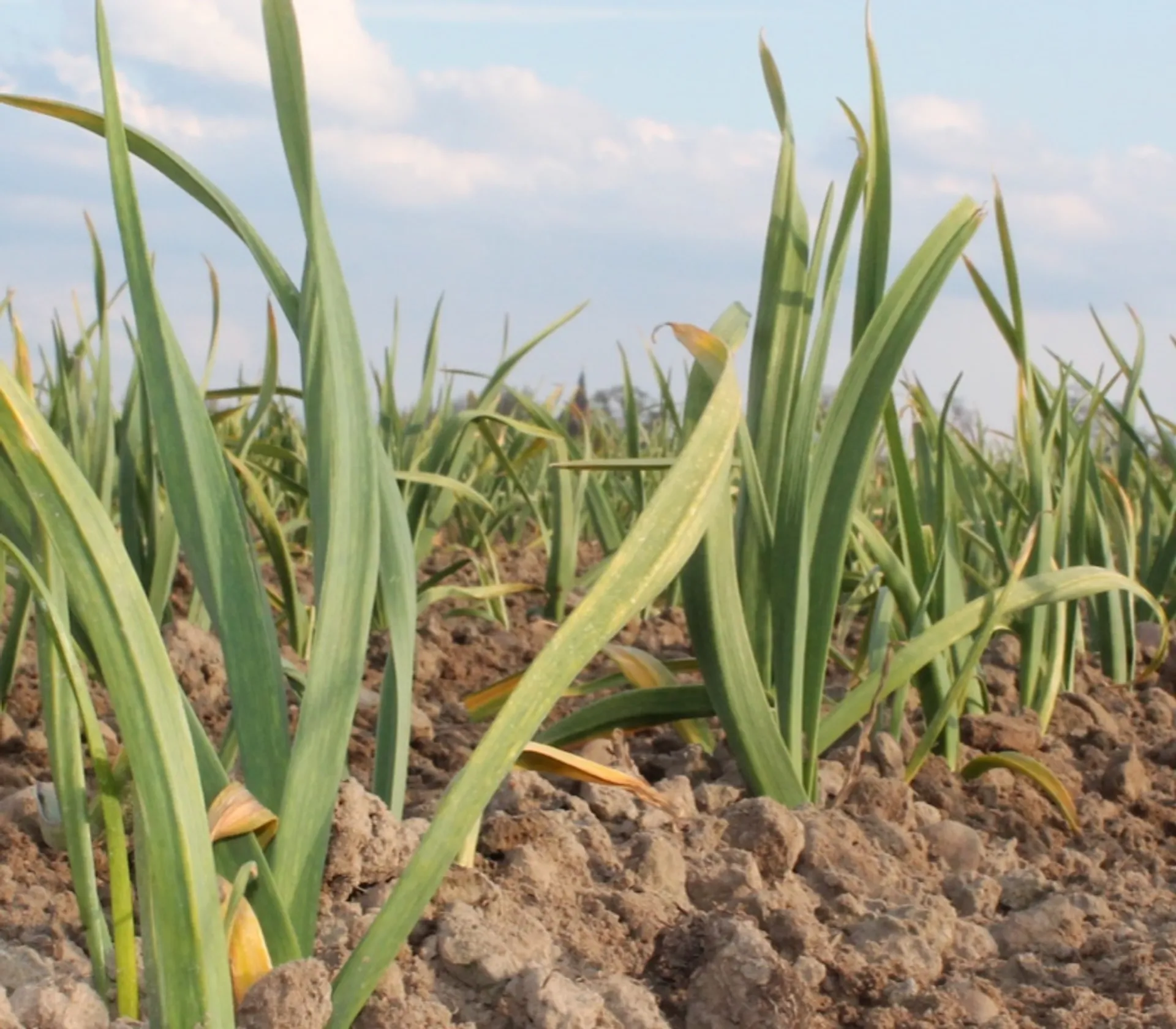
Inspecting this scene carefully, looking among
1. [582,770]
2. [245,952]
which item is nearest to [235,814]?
[245,952]

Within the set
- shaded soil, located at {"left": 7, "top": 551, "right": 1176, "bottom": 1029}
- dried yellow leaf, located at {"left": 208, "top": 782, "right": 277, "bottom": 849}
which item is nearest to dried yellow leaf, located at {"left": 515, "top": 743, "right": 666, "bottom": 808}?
shaded soil, located at {"left": 7, "top": 551, "right": 1176, "bottom": 1029}

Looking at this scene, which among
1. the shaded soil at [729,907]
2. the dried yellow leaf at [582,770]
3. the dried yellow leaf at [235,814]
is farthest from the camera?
the dried yellow leaf at [582,770]

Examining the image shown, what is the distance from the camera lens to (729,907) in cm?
111

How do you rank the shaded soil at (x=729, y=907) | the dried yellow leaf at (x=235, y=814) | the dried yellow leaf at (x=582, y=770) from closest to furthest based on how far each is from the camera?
the dried yellow leaf at (x=235, y=814)
the shaded soil at (x=729, y=907)
the dried yellow leaf at (x=582, y=770)

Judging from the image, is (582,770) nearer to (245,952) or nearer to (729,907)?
(729,907)

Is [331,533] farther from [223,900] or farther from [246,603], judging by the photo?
[223,900]

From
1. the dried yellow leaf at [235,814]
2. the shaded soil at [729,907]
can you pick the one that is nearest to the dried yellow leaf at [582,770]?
the shaded soil at [729,907]

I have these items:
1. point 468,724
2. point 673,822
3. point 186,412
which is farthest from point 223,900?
point 468,724

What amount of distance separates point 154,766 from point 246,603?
0.18m

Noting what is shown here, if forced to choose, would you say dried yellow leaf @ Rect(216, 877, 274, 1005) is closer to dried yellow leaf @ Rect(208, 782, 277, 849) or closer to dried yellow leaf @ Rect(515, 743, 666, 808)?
dried yellow leaf @ Rect(208, 782, 277, 849)

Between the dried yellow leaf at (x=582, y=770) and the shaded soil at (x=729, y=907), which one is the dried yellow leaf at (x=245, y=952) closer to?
the shaded soil at (x=729, y=907)

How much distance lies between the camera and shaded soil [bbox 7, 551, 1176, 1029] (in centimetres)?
93

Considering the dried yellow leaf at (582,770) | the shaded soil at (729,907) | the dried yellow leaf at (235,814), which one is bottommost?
the shaded soil at (729,907)

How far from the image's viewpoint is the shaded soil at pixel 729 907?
93cm
